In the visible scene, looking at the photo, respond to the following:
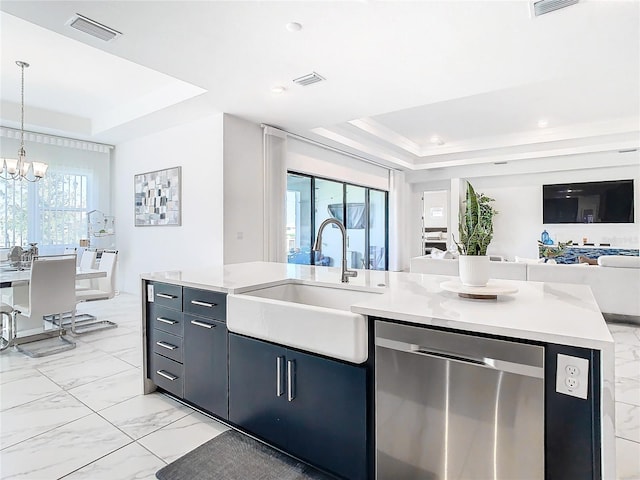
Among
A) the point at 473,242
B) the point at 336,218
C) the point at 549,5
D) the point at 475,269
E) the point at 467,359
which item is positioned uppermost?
the point at 549,5

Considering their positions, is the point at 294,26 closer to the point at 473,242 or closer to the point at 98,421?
the point at 473,242

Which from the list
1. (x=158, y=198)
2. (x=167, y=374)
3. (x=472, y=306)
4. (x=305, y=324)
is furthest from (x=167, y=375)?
(x=158, y=198)

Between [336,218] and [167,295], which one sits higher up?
[336,218]

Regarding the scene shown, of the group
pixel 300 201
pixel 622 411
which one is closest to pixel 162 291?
pixel 622 411

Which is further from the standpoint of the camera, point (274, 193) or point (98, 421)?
point (274, 193)

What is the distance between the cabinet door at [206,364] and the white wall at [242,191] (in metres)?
2.51

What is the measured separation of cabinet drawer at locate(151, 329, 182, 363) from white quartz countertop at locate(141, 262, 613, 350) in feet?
1.17

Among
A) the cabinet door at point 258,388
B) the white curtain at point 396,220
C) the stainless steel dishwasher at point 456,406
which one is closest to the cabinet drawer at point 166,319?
the cabinet door at point 258,388

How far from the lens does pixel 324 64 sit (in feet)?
10.4

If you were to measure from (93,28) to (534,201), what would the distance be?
28.0ft

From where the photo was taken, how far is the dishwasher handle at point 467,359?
1103mm

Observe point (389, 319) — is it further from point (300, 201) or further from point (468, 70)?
point (300, 201)

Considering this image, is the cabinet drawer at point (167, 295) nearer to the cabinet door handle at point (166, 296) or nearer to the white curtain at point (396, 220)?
the cabinet door handle at point (166, 296)

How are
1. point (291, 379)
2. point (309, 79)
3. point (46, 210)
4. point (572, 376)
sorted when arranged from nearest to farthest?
1. point (572, 376)
2. point (291, 379)
3. point (309, 79)
4. point (46, 210)
